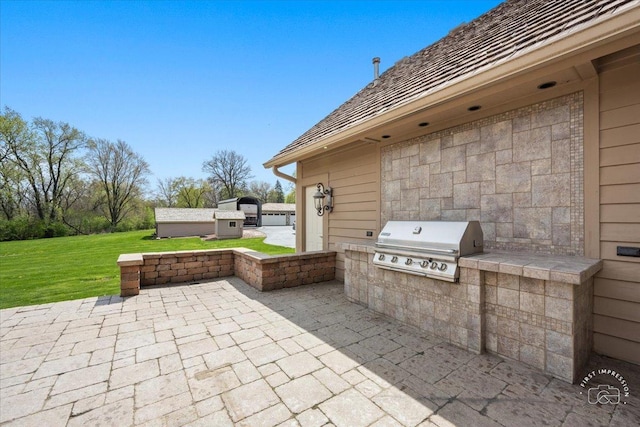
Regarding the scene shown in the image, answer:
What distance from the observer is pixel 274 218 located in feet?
109

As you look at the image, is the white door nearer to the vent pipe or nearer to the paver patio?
the paver patio

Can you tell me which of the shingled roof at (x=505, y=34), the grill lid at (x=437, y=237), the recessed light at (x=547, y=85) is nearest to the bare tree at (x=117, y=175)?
the shingled roof at (x=505, y=34)

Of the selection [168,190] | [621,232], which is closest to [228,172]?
[168,190]

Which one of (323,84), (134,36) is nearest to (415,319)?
(323,84)

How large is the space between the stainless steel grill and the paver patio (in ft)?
2.45

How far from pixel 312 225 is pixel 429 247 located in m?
3.86

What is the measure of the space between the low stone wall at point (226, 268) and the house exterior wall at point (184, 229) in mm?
15970

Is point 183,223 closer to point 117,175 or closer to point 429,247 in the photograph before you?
point 117,175

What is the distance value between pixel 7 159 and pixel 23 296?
23.4 meters

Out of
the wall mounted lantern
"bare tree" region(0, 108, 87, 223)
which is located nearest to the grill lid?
the wall mounted lantern

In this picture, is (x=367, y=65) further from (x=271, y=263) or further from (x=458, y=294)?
(x=458, y=294)

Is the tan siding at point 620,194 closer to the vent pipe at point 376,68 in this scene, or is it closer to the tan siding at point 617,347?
the tan siding at point 617,347

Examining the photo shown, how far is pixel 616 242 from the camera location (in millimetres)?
2326

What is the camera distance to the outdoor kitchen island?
79.7 inches
